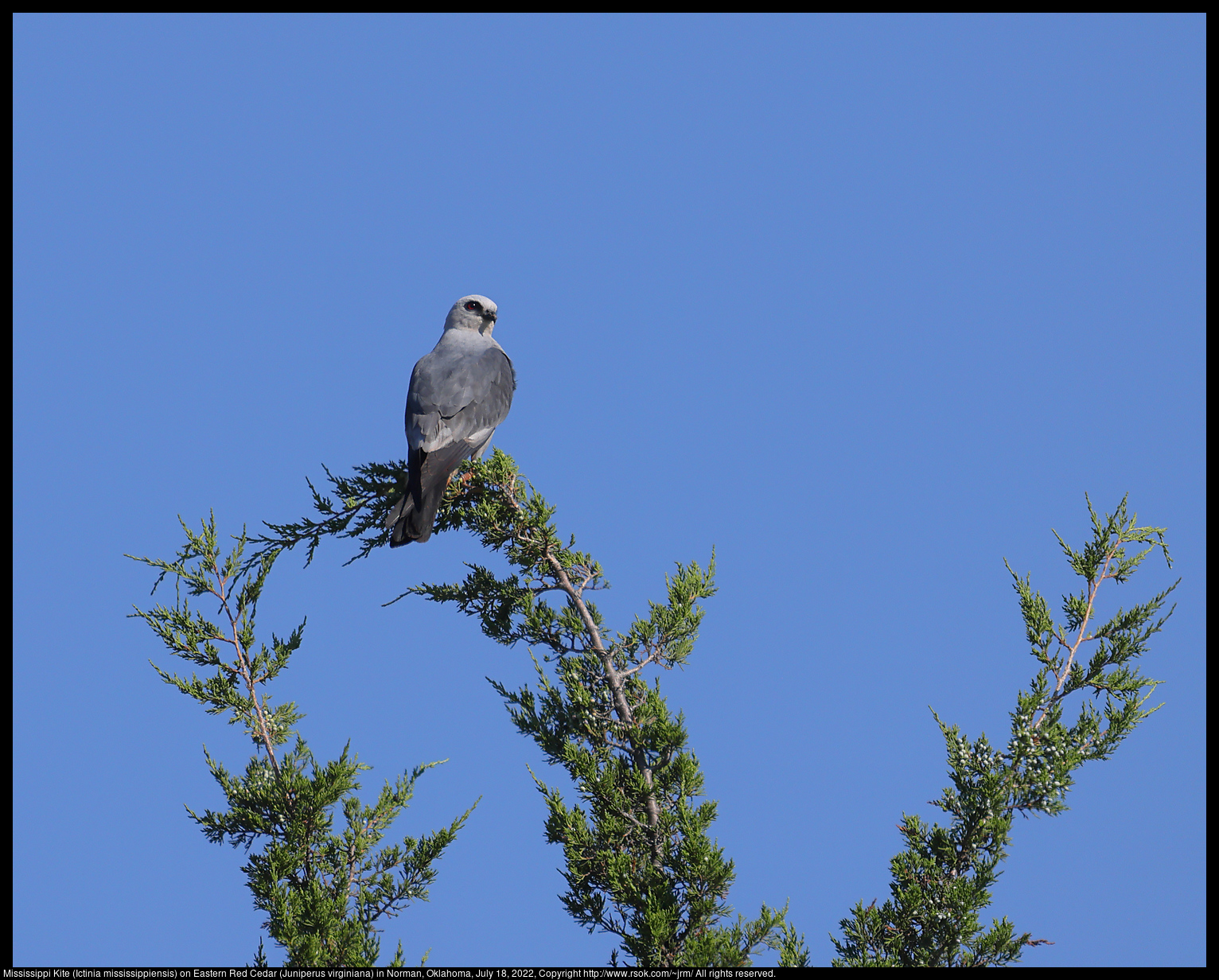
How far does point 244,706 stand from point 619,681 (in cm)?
190

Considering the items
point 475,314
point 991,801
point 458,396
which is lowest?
point 991,801

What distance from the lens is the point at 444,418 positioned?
7367mm

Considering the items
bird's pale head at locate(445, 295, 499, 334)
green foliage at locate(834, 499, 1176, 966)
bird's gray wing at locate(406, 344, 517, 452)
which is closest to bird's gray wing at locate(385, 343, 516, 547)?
bird's gray wing at locate(406, 344, 517, 452)

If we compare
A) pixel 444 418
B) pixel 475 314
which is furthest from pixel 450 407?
pixel 475 314

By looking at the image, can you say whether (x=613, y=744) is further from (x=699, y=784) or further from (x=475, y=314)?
(x=475, y=314)

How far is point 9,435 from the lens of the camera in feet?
26.9

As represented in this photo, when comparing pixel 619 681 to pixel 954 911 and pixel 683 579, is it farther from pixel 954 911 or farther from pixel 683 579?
pixel 954 911

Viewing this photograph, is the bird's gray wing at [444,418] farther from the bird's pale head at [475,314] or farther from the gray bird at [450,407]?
the bird's pale head at [475,314]

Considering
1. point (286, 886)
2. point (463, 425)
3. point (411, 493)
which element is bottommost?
point (286, 886)

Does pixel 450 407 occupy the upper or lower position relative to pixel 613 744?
upper

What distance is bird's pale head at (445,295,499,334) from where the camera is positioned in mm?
10055

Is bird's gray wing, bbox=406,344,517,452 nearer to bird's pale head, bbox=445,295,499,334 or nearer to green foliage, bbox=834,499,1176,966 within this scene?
bird's pale head, bbox=445,295,499,334

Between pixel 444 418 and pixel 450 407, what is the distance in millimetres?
220

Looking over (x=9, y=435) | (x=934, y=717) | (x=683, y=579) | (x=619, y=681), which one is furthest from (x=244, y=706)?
(x=9, y=435)
